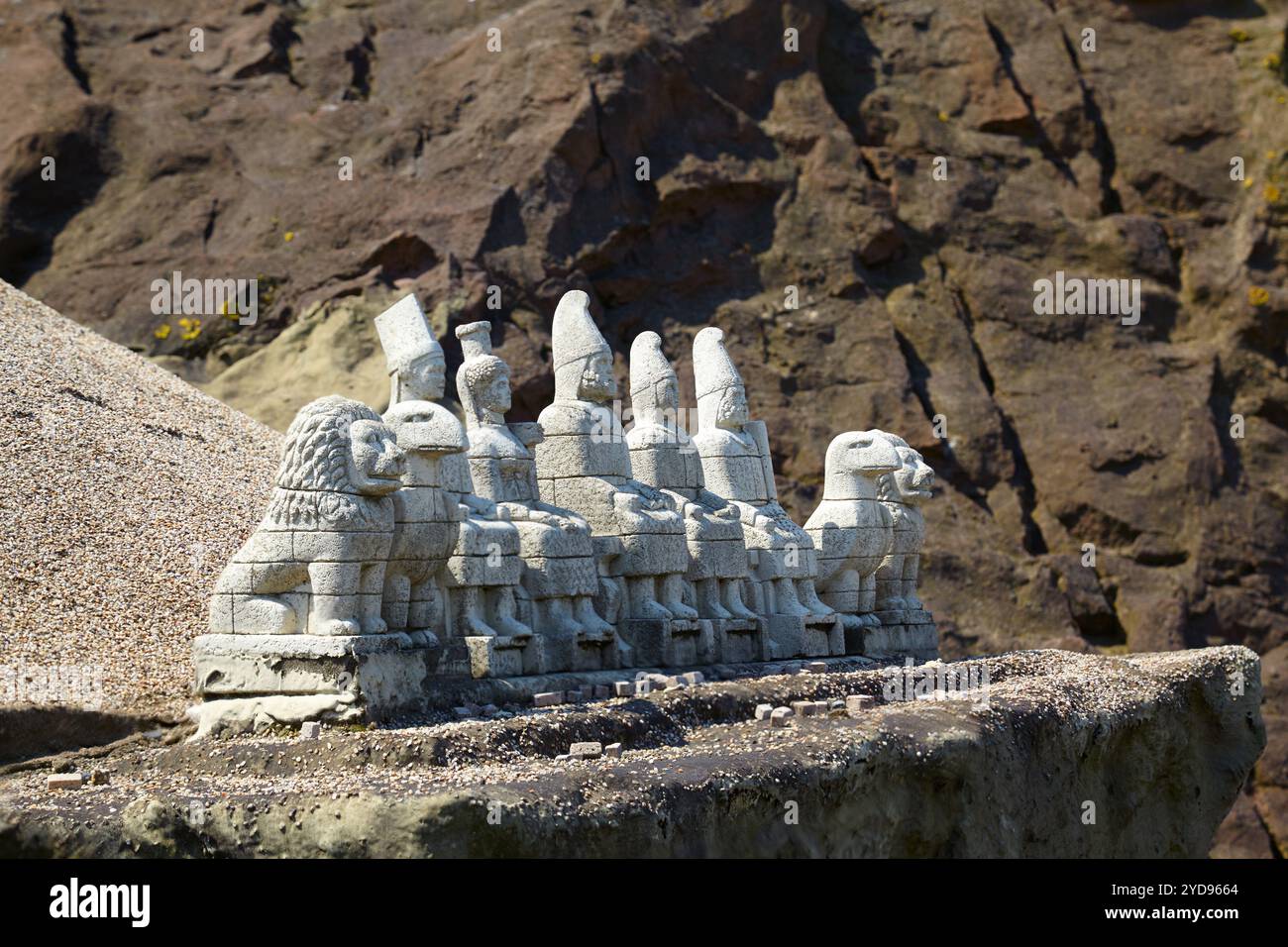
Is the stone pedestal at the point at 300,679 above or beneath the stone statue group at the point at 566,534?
beneath

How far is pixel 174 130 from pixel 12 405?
9.00 metres

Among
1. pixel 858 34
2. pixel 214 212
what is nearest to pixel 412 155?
pixel 214 212

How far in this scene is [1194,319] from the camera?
84.8ft

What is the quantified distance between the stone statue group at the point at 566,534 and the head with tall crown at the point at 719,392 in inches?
0.8

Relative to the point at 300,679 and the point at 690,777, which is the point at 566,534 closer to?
the point at 300,679

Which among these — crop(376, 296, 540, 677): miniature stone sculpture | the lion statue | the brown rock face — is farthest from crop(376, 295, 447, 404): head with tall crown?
the brown rock face

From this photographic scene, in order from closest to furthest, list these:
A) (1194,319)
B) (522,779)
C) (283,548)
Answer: (522,779)
(283,548)
(1194,319)

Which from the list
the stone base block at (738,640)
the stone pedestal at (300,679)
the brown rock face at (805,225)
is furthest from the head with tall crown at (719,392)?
the brown rock face at (805,225)

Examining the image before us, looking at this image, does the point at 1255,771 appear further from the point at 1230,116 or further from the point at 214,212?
the point at 214,212

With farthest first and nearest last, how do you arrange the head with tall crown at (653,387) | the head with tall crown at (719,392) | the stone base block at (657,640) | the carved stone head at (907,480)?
1. the carved stone head at (907,480)
2. the head with tall crown at (719,392)
3. the head with tall crown at (653,387)
4. the stone base block at (657,640)

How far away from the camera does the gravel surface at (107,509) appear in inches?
505

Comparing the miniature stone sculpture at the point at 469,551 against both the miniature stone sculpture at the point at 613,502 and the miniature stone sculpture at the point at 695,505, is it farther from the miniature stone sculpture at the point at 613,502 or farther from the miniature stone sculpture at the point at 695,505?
the miniature stone sculpture at the point at 695,505

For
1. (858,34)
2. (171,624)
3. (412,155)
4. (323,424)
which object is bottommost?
(171,624)

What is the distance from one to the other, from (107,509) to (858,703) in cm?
596
